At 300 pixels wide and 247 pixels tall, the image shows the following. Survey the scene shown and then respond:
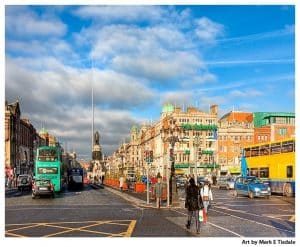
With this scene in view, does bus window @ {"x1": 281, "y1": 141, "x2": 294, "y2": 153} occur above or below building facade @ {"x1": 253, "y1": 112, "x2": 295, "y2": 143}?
below

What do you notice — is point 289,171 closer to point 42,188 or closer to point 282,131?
point 42,188

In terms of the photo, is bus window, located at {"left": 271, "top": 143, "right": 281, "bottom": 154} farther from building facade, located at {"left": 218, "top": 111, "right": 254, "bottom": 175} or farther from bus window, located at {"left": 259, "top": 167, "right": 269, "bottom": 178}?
building facade, located at {"left": 218, "top": 111, "right": 254, "bottom": 175}

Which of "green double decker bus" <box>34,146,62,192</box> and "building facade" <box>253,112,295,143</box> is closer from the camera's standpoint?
"green double decker bus" <box>34,146,62,192</box>

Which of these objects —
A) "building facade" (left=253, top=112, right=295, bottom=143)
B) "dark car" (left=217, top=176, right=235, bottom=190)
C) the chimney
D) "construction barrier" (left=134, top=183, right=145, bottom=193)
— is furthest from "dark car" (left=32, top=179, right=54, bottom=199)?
the chimney

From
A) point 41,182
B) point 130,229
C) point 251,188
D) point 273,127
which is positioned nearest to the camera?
point 130,229

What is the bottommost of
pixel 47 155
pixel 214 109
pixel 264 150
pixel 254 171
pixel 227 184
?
pixel 227 184

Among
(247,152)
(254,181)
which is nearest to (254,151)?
(247,152)

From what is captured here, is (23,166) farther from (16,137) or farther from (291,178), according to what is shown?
(291,178)

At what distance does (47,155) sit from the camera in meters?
47.4

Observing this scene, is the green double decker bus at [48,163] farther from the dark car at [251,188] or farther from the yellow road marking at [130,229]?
the yellow road marking at [130,229]

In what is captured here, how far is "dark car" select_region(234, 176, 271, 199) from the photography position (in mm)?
39094

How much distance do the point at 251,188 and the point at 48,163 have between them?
1945cm
